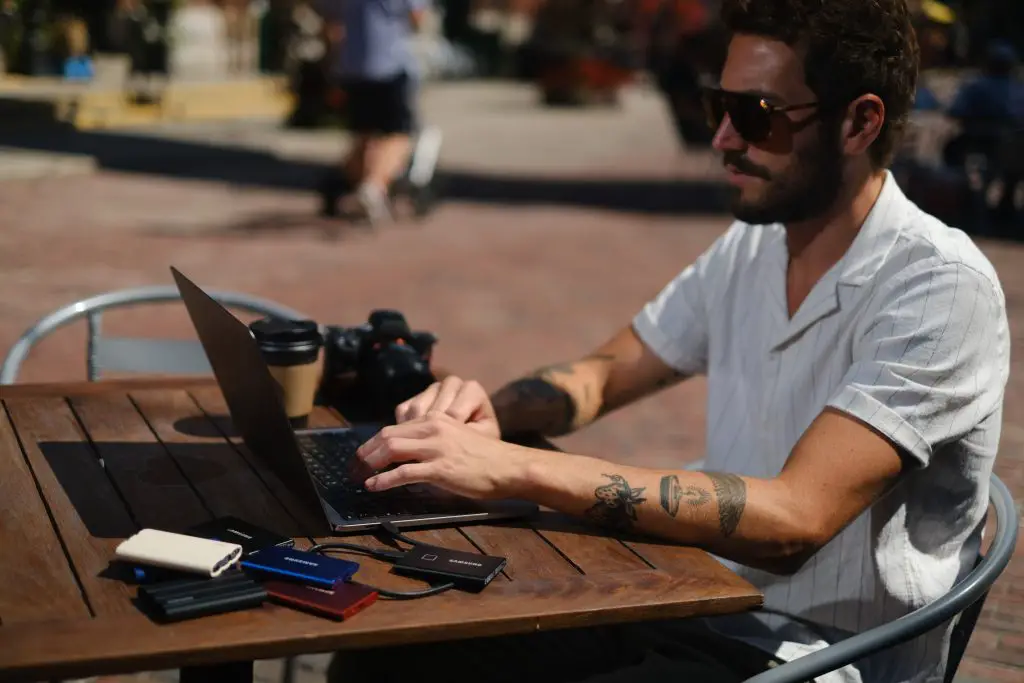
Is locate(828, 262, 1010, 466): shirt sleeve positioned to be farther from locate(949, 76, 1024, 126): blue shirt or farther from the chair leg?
locate(949, 76, 1024, 126): blue shirt

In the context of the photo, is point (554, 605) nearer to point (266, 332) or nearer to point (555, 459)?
point (555, 459)

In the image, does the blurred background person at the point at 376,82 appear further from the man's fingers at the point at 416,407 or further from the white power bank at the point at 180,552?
the white power bank at the point at 180,552

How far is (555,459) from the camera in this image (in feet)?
6.79

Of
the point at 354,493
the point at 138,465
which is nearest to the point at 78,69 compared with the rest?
the point at 138,465

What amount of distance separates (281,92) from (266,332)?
18160 mm

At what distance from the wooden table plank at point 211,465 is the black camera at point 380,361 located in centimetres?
28

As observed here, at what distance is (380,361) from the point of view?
102 inches

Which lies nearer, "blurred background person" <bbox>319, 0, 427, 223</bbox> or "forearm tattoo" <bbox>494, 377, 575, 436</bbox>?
"forearm tattoo" <bbox>494, 377, 575, 436</bbox>

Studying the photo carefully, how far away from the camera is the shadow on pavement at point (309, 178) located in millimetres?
12336

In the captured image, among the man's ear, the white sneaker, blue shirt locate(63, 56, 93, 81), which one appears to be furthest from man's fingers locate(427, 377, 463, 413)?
blue shirt locate(63, 56, 93, 81)

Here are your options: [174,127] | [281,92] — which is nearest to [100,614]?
[174,127]

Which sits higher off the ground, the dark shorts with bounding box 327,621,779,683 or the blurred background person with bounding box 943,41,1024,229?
the dark shorts with bounding box 327,621,779,683

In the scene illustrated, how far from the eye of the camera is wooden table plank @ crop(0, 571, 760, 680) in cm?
154

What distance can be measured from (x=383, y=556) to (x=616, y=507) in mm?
368
